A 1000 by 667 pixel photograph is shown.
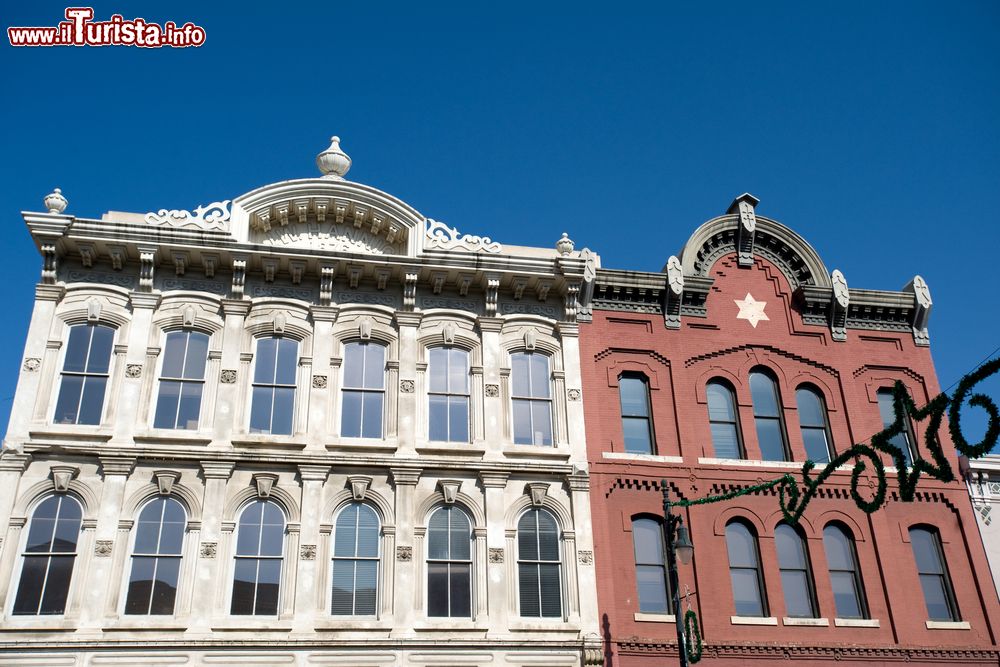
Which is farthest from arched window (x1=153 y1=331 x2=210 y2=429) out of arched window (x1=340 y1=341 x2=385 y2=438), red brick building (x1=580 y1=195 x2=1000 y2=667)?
red brick building (x1=580 y1=195 x2=1000 y2=667)

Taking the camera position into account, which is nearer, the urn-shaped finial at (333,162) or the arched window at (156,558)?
the arched window at (156,558)

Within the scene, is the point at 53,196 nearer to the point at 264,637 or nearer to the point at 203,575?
the point at 203,575

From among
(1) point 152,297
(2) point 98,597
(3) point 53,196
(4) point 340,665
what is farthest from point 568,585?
(3) point 53,196

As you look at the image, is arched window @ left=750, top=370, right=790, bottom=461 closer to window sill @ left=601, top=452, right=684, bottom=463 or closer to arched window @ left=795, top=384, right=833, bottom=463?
arched window @ left=795, top=384, right=833, bottom=463

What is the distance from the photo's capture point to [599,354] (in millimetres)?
24453

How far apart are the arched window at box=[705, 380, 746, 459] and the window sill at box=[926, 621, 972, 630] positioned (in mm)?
5793

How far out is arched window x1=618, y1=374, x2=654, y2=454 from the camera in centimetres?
2375

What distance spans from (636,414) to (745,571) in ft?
15.0

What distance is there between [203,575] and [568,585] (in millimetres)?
7901

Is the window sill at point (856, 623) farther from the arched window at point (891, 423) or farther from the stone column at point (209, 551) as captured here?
the stone column at point (209, 551)

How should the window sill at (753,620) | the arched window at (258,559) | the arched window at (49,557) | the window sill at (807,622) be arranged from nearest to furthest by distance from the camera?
the arched window at (49,557)
the arched window at (258,559)
the window sill at (753,620)
the window sill at (807,622)

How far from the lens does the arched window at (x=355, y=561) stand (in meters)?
20.4

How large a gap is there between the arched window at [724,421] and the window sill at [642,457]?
1.31 m

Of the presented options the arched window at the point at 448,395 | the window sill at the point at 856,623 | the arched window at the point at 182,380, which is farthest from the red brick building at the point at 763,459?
the arched window at the point at 182,380
